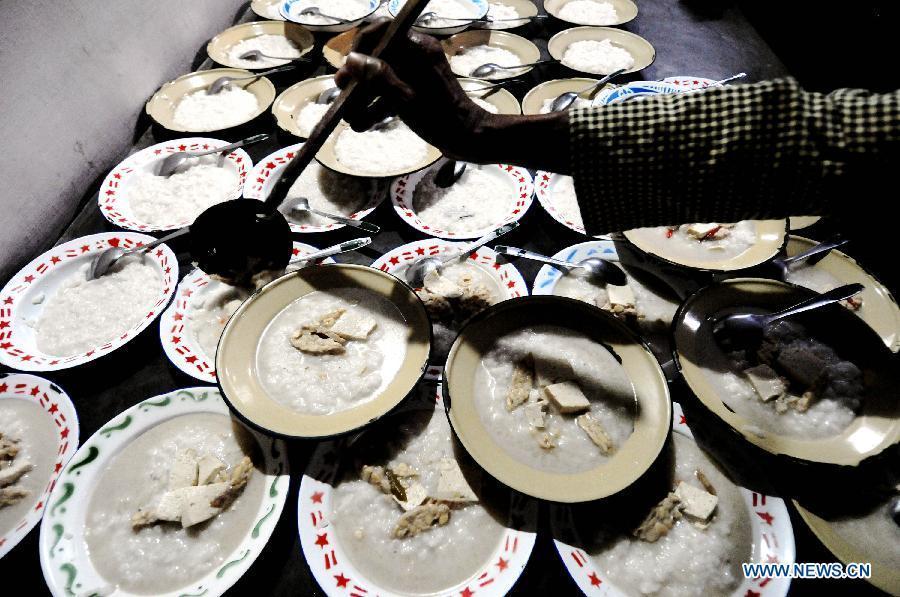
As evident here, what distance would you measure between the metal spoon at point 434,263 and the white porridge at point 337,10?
2.86 metres

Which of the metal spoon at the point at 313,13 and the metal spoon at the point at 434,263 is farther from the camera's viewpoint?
the metal spoon at the point at 313,13

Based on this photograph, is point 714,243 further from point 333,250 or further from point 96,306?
point 96,306

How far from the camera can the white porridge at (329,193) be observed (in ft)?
8.41

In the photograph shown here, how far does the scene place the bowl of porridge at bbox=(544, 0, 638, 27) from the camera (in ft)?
14.0

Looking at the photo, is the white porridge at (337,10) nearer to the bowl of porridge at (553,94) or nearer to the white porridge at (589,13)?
the bowl of porridge at (553,94)

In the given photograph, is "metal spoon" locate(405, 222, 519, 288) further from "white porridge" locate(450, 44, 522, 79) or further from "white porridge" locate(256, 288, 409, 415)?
"white porridge" locate(450, 44, 522, 79)

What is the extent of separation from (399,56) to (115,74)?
97.8 inches

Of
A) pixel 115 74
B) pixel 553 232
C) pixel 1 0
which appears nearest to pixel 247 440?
pixel 553 232

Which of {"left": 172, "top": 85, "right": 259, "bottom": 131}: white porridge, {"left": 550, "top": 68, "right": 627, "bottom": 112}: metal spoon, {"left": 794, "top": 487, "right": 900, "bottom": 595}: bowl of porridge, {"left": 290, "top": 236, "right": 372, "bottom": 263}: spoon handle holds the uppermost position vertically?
{"left": 172, "top": 85, "right": 259, "bottom": 131}: white porridge

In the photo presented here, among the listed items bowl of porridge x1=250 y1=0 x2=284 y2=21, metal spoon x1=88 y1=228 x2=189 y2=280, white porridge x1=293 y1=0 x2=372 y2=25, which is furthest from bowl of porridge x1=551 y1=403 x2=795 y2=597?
bowl of porridge x1=250 y1=0 x2=284 y2=21

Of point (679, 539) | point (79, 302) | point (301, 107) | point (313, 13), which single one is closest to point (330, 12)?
point (313, 13)

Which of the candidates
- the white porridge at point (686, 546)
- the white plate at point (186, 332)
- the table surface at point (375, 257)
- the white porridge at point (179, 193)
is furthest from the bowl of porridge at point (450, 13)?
the white porridge at point (686, 546)

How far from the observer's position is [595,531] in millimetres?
1550

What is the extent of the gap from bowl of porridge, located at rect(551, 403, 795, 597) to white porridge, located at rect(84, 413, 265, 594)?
1.13m
